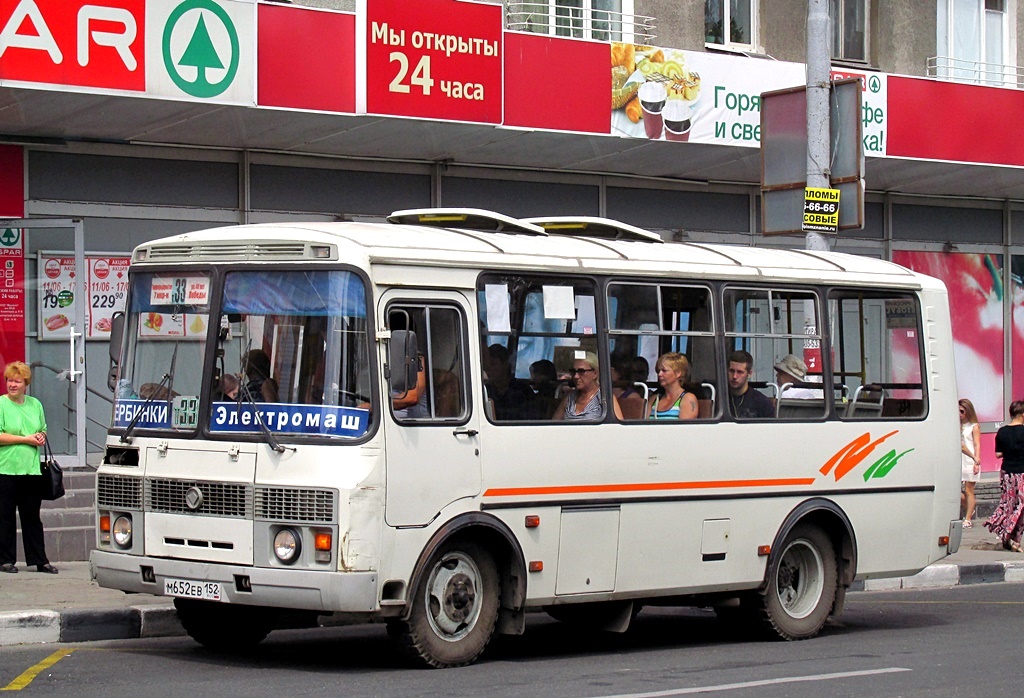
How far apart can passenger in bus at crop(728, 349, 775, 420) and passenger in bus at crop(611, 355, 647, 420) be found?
826mm

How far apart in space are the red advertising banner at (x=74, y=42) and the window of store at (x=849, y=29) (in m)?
11.6

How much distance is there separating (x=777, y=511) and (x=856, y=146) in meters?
5.79

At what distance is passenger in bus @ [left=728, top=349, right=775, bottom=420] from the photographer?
35.3ft

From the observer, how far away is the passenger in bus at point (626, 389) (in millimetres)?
10117

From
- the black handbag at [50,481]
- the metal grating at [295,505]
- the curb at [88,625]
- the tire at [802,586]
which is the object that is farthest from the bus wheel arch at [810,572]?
Answer: the black handbag at [50,481]

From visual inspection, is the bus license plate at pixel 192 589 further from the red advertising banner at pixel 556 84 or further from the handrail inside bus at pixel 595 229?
the red advertising banner at pixel 556 84

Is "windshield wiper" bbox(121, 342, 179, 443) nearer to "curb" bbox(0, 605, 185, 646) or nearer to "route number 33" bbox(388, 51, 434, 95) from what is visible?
"curb" bbox(0, 605, 185, 646)

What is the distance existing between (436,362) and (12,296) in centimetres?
751

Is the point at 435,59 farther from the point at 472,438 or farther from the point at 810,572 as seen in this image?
the point at 472,438

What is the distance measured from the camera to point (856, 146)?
15.5m

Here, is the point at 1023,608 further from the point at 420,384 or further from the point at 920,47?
the point at 920,47

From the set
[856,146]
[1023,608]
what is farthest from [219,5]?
[1023,608]

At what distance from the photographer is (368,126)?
15.8m

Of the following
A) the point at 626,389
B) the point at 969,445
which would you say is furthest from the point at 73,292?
the point at 969,445
